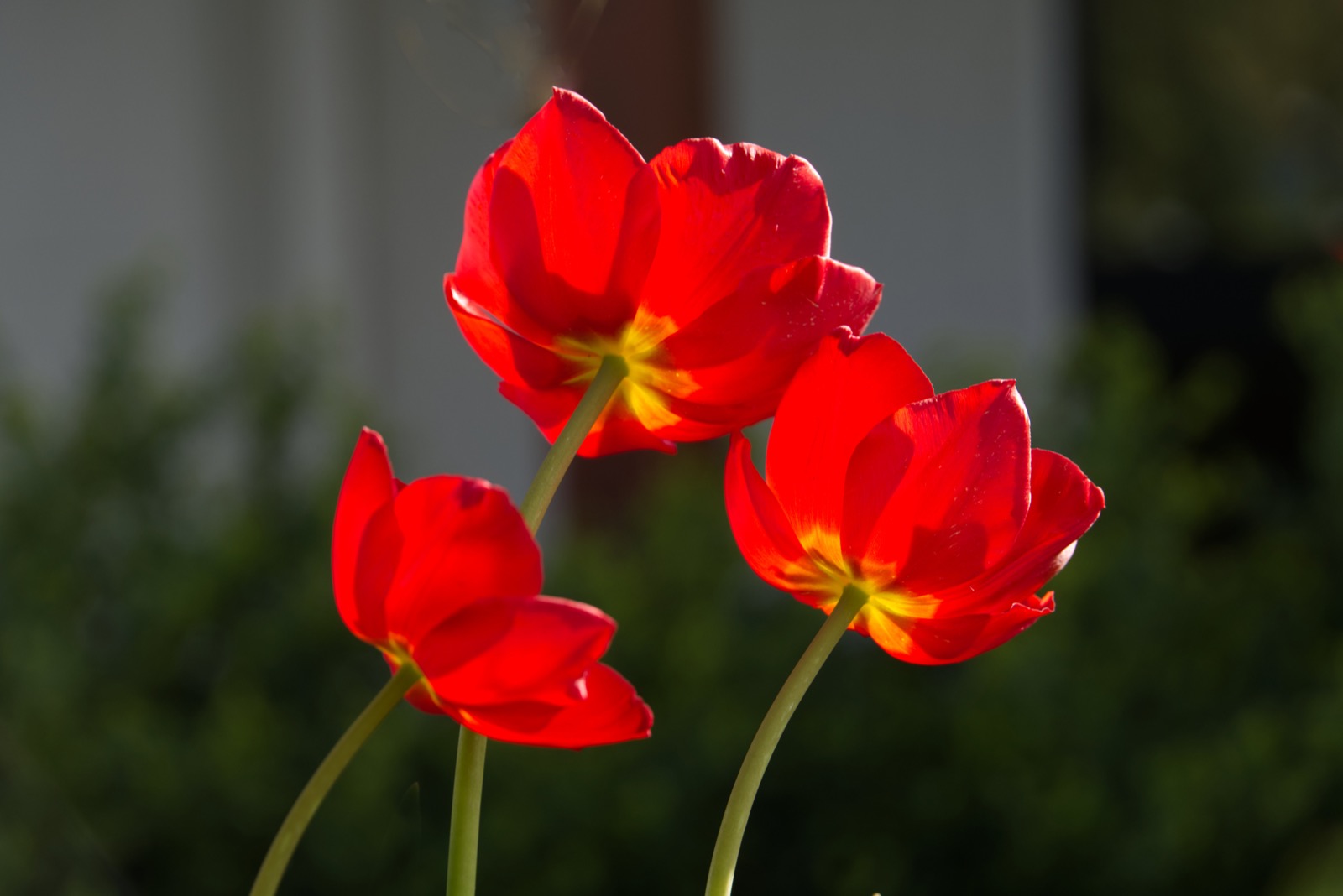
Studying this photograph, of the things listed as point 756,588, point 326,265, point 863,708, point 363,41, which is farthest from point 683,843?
point 363,41

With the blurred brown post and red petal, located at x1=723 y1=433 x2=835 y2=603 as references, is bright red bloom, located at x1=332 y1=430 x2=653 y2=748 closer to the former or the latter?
red petal, located at x1=723 y1=433 x2=835 y2=603

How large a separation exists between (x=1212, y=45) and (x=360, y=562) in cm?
353

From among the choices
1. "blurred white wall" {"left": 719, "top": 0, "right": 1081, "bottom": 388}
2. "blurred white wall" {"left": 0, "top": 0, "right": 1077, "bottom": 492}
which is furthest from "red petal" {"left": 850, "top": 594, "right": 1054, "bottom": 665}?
"blurred white wall" {"left": 719, "top": 0, "right": 1081, "bottom": 388}

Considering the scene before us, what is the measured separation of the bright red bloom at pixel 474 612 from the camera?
202mm

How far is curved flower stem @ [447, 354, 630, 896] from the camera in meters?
0.23

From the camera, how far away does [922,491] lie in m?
0.24

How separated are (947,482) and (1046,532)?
17mm

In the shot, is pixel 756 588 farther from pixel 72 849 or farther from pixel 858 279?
pixel 858 279

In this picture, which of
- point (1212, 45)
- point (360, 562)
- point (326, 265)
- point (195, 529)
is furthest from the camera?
point (326, 265)

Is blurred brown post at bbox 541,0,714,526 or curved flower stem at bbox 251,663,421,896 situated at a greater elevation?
curved flower stem at bbox 251,663,421,896

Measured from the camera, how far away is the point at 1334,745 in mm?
1336

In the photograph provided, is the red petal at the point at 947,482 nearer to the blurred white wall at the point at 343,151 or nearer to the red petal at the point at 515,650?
the red petal at the point at 515,650

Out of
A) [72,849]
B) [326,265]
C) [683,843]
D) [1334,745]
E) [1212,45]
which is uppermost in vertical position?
[1212,45]

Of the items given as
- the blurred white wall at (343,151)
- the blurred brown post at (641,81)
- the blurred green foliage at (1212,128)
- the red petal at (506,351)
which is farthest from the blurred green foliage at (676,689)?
the blurred green foliage at (1212,128)
